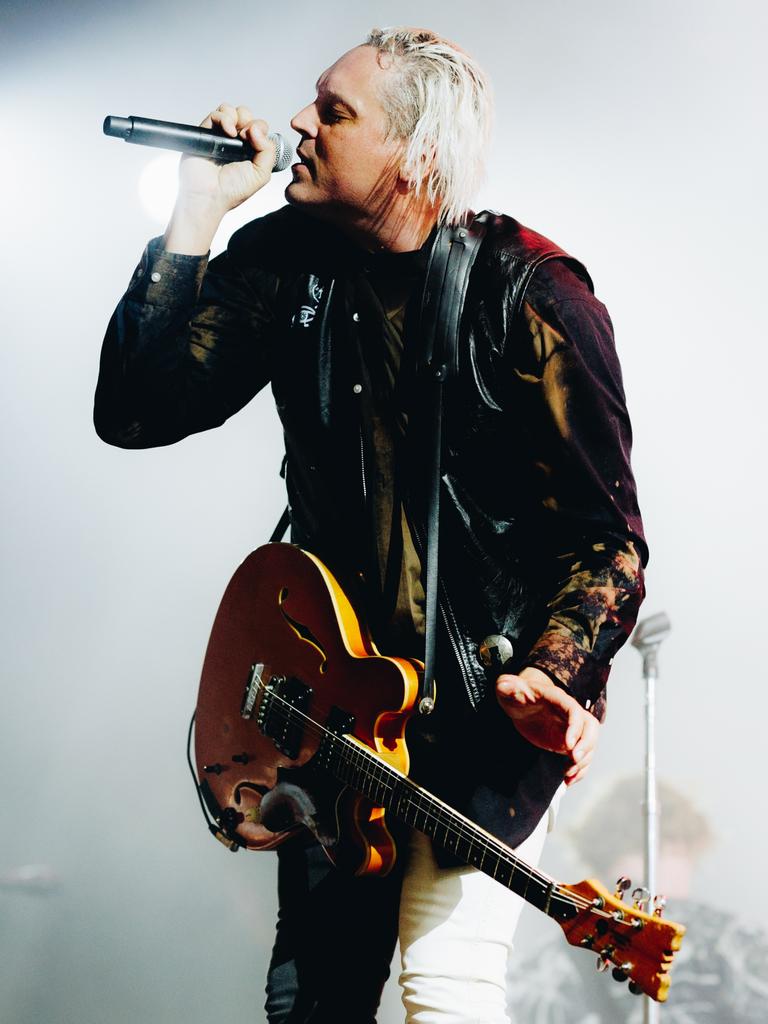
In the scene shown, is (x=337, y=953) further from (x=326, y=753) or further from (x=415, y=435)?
(x=415, y=435)

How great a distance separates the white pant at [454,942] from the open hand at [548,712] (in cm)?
26

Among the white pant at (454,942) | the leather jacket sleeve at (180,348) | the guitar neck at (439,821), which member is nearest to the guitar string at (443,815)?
the guitar neck at (439,821)

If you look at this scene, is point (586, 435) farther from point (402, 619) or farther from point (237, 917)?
point (237, 917)

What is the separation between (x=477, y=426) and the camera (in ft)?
5.02

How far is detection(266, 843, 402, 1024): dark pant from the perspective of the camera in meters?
1.56

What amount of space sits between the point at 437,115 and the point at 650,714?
143 cm

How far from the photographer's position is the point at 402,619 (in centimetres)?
154

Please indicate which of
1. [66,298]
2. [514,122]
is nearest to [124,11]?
[66,298]

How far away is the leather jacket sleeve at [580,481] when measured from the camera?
1.31m

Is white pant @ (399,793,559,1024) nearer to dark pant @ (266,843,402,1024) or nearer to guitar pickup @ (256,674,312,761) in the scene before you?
dark pant @ (266,843,402,1024)

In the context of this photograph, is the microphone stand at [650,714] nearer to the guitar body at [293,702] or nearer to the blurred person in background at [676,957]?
the blurred person in background at [676,957]

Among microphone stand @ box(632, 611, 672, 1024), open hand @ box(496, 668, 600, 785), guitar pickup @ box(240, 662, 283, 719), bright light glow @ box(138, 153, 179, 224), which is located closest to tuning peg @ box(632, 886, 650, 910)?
open hand @ box(496, 668, 600, 785)

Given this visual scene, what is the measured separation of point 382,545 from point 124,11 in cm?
209

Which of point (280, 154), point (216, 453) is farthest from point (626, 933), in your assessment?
point (216, 453)
